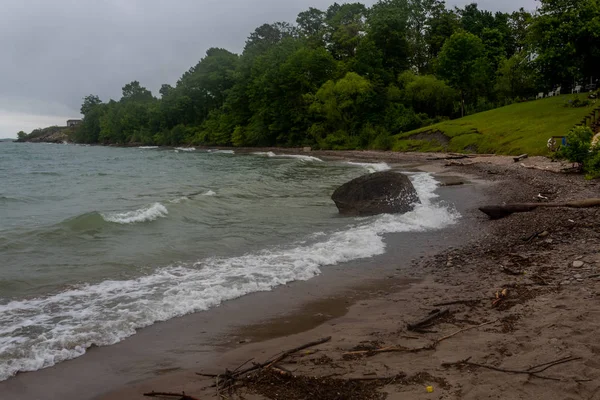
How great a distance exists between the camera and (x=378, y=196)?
→ 17625mm

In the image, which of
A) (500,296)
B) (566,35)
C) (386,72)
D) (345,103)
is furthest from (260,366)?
(386,72)

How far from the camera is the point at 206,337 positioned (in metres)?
6.95

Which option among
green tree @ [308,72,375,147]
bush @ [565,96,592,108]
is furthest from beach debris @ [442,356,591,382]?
green tree @ [308,72,375,147]

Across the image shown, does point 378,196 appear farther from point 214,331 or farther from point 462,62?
point 462,62

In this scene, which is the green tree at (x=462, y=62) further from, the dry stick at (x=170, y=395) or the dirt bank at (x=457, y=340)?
the dry stick at (x=170, y=395)

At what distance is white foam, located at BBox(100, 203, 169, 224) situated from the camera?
1611 cm

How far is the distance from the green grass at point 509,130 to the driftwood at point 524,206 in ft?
74.6

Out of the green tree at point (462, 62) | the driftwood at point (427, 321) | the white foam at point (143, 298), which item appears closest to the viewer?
the driftwood at point (427, 321)

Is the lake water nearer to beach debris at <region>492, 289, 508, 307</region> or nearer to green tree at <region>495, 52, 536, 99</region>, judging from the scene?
beach debris at <region>492, 289, 508, 307</region>

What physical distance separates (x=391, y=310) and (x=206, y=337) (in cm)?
315

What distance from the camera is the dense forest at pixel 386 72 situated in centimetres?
4525

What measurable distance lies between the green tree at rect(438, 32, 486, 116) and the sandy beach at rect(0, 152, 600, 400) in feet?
191

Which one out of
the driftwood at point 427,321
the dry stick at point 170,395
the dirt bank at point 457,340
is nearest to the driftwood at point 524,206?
the dirt bank at point 457,340

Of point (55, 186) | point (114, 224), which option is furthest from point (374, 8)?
point (114, 224)
